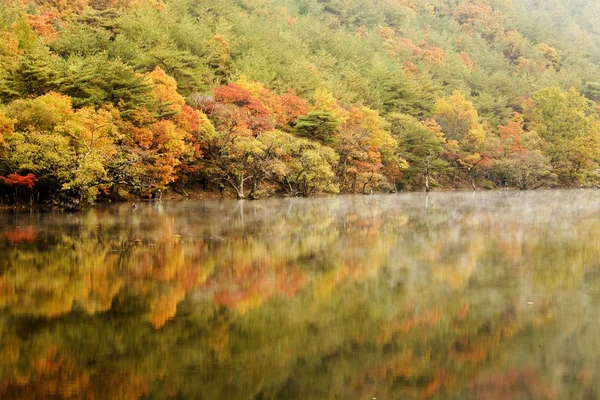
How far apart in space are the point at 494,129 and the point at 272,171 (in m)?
48.0

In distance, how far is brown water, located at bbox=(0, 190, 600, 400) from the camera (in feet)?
22.5

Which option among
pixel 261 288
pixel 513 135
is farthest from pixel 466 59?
pixel 261 288

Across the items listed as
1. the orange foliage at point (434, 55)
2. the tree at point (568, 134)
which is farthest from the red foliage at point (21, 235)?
the orange foliage at point (434, 55)

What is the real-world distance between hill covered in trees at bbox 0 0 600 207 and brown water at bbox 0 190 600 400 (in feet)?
57.6

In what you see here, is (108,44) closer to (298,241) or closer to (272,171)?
(272,171)

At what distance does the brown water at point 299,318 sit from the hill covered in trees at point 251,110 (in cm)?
1757

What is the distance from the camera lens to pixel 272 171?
153 feet

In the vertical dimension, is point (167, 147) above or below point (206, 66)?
below

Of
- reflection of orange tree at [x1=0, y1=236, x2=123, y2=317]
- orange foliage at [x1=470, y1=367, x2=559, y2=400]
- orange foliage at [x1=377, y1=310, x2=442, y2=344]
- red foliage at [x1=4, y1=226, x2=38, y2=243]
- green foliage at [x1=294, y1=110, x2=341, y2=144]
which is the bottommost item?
red foliage at [x1=4, y1=226, x2=38, y2=243]

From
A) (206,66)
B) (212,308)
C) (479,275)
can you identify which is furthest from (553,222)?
(206,66)

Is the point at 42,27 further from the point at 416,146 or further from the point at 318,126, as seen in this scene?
the point at 416,146

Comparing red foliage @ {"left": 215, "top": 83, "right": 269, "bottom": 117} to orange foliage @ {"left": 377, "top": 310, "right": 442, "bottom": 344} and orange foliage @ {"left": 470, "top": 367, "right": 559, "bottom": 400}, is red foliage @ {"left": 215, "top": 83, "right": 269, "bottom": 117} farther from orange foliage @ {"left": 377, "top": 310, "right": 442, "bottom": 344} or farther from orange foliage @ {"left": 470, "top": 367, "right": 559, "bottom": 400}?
orange foliage @ {"left": 470, "top": 367, "right": 559, "bottom": 400}

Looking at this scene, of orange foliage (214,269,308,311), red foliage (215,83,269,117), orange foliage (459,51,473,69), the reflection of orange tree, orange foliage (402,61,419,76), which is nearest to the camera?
the reflection of orange tree

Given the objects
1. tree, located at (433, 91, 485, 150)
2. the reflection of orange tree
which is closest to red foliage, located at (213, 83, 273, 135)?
the reflection of orange tree
